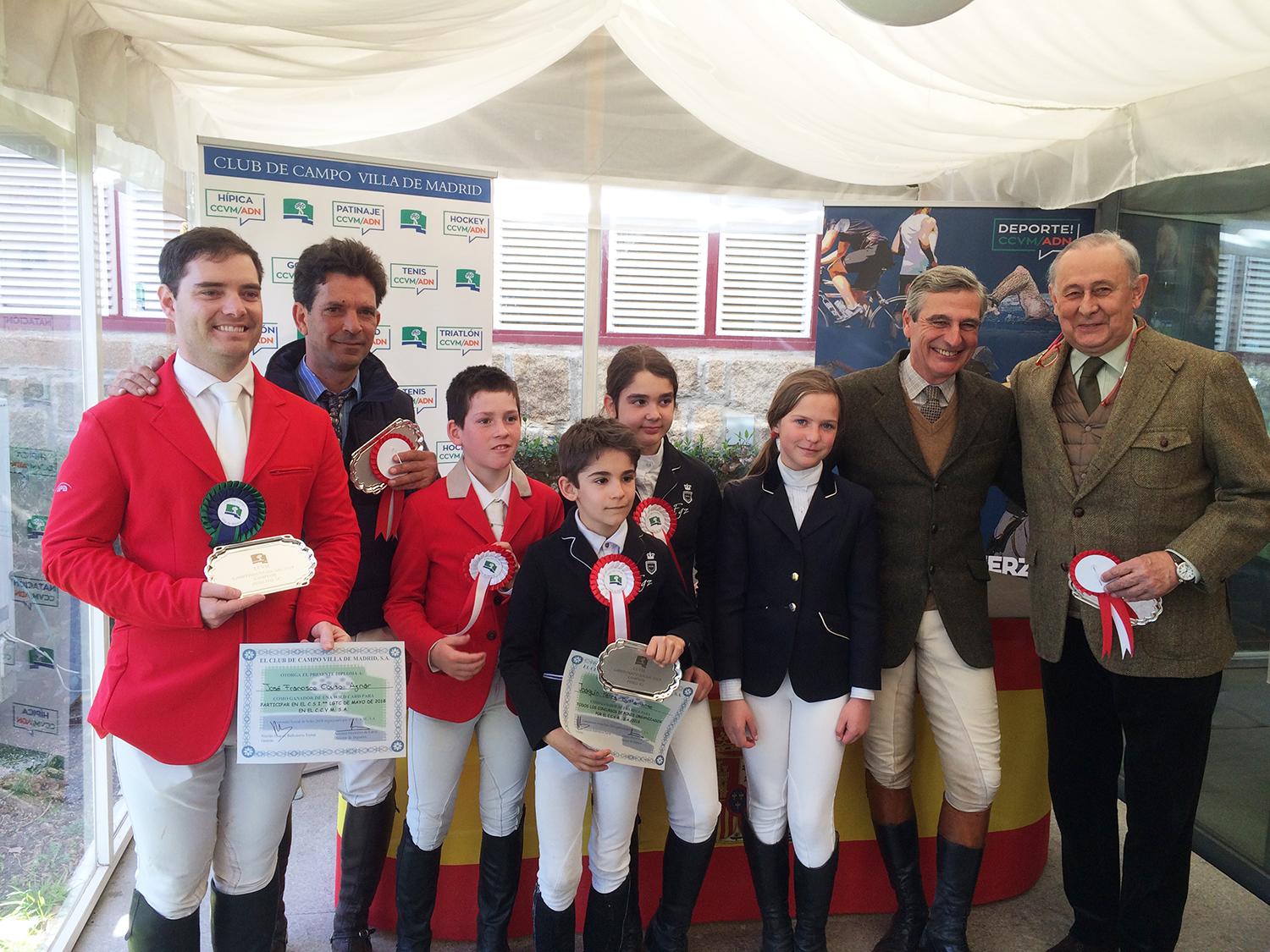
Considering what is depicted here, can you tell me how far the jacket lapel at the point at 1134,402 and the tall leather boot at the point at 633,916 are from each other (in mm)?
1502

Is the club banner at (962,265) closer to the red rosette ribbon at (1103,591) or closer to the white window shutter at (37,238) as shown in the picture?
the red rosette ribbon at (1103,591)

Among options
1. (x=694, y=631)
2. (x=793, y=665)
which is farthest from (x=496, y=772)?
(x=793, y=665)

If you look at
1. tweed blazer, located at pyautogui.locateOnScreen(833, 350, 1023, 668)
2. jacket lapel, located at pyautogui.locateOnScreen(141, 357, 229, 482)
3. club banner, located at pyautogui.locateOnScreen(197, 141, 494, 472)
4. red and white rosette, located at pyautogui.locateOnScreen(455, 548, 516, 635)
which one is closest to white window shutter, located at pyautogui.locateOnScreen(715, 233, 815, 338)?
club banner, located at pyautogui.locateOnScreen(197, 141, 494, 472)

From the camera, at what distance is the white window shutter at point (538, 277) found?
17.8 feet

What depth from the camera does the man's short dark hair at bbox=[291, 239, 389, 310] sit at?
2383 mm

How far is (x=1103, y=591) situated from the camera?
2221 mm

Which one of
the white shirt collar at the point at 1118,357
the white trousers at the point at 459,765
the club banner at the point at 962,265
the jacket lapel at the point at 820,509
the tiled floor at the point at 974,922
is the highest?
the club banner at the point at 962,265

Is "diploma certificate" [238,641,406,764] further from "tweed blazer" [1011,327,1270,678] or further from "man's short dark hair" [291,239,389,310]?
"tweed blazer" [1011,327,1270,678]

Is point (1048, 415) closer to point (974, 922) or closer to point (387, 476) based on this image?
point (974, 922)

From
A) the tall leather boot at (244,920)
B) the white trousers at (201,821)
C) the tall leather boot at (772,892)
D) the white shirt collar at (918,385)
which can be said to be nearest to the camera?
the white trousers at (201,821)

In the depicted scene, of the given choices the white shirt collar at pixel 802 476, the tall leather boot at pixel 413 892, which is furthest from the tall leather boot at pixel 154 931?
the white shirt collar at pixel 802 476

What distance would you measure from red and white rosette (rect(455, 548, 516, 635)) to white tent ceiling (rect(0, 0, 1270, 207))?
57.6 inches

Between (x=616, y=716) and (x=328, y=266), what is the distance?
4.41 feet

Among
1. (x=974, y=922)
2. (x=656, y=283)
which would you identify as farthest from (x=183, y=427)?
(x=656, y=283)
